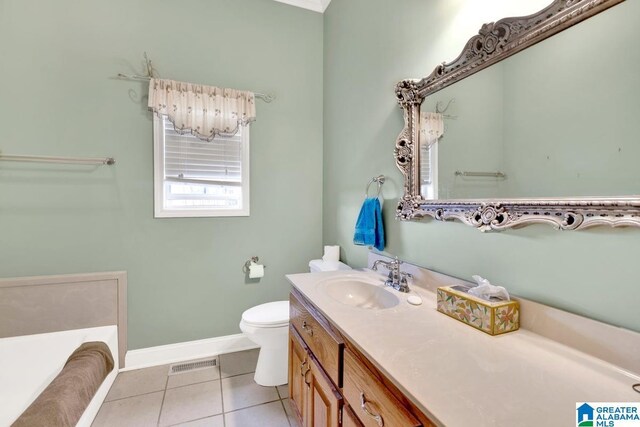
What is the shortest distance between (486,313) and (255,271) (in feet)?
5.92

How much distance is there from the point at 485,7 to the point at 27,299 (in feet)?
9.97

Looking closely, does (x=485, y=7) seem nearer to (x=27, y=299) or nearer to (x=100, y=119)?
(x=100, y=119)

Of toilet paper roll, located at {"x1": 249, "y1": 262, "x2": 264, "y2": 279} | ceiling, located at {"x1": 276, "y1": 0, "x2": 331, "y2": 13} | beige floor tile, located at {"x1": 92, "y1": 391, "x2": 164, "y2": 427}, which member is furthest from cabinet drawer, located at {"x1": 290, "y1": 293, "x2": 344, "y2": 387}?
ceiling, located at {"x1": 276, "y1": 0, "x2": 331, "y2": 13}

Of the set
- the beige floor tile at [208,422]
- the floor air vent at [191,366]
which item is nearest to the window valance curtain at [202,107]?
the floor air vent at [191,366]

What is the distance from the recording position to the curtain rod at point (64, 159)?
1.83 meters

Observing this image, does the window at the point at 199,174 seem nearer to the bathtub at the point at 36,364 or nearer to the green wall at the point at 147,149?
the green wall at the point at 147,149

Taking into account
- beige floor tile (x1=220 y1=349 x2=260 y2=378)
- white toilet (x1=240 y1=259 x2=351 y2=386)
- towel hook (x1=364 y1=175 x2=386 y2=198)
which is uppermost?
towel hook (x1=364 y1=175 x2=386 y2=198)

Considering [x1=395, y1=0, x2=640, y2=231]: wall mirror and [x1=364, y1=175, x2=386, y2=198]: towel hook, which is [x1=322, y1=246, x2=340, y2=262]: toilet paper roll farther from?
[x1=395, y1=0, x2=640, y2=231]: wall mirror

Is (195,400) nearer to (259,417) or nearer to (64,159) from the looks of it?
(259,417)

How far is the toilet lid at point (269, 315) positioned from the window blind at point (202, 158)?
104cm

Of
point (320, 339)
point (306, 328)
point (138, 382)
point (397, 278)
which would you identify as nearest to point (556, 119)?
point (397, 278)

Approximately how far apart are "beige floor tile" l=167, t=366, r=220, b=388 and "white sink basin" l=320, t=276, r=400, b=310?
1.21m

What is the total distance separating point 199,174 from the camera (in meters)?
2.27

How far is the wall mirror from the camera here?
2.45ft
